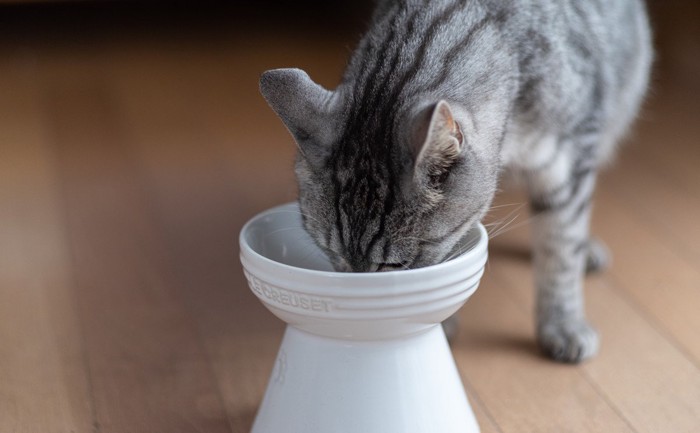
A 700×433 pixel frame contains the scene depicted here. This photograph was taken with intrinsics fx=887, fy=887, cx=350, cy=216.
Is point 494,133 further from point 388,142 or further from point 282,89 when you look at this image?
point 282,89

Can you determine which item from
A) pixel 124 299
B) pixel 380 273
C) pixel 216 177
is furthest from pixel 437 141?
pixel 216 177

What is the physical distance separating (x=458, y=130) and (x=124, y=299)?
3.01ft

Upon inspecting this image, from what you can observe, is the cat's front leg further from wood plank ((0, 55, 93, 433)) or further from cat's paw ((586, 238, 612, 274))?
wood plank ((0, 55, 93, 433))

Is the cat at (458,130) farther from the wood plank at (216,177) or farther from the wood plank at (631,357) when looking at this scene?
the wood plank at (216,177)

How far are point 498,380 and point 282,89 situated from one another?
695mm

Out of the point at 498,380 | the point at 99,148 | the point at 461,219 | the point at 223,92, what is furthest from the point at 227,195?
the point at 461,219

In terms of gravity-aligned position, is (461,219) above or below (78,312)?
above

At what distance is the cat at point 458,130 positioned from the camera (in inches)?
47.7

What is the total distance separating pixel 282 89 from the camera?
1.24 meters

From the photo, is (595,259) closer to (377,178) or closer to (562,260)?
(562,260)

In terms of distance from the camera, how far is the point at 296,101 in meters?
1.25

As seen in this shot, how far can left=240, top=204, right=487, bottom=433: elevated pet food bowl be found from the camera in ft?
3.76

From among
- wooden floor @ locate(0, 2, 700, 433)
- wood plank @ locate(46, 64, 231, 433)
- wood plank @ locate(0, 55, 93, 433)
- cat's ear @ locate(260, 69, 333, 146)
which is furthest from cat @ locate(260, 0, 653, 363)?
wood plank @ locate(0, 55, 93, 433)

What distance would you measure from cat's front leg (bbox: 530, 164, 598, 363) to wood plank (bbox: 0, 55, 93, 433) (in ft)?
2.82
